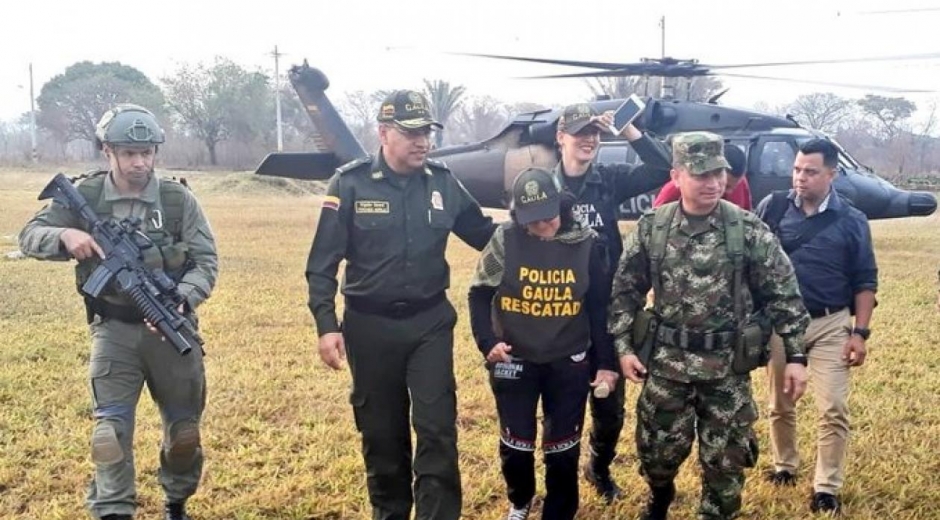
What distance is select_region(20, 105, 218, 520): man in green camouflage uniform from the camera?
→ 344 cm

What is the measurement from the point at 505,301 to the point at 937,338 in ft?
18.8

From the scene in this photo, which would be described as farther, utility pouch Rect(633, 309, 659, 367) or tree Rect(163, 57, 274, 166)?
tree Rect(163, 57, 274, 166)

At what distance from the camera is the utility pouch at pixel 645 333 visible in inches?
135

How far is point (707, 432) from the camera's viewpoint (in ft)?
11.2

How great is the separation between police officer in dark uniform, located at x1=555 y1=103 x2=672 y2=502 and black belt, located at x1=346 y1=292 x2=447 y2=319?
81 cm

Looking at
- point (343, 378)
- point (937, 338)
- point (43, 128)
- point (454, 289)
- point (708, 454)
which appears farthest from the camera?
point (43, 128)

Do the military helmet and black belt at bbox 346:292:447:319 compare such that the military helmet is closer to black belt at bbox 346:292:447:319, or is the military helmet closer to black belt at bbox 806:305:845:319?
black belt at bbox 346:292:447:319

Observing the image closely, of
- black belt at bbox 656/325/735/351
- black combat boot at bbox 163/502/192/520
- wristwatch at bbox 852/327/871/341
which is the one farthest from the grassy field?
black belt at bbox 656/325/735/351

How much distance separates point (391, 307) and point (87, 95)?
5726 centimetres

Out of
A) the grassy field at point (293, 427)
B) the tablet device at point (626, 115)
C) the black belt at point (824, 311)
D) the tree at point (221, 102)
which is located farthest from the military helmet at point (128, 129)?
the tree at point (221, 102)

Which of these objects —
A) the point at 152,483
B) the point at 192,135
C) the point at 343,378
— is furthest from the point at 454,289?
the point at 192,135

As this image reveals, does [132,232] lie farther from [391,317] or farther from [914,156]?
[914,156]

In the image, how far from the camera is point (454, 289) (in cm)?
1005

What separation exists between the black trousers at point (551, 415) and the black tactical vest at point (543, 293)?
0.08 m
